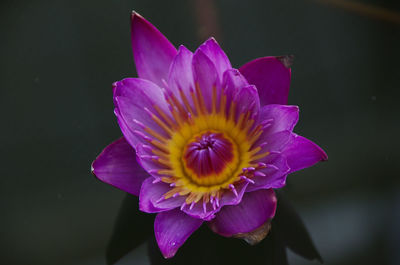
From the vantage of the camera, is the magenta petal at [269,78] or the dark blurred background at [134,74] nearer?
the magenta petal at [269,78]

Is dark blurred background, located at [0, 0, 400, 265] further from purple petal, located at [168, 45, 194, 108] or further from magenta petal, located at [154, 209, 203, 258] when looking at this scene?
purple petal, located at [168, 45, 194, 108]

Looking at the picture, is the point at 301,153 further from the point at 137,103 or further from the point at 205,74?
the point at 137,103

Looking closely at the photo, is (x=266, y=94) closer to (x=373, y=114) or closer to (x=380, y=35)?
(x=373, y=114)

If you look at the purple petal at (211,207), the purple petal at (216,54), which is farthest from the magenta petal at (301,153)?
the purple petal at (216,54)

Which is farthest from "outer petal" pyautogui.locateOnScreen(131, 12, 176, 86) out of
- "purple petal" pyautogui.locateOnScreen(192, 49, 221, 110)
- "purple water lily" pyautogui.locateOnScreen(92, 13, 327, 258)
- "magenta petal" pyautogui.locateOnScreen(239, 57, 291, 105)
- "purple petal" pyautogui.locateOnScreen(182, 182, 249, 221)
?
"purple petal" pyautogui.locateOnScreen(182, 182, 249, 221)

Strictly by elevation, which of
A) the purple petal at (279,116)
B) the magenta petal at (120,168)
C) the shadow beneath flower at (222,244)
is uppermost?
the purple petal at (279,116)

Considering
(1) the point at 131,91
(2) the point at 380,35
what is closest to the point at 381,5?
(2) the point at 380,35

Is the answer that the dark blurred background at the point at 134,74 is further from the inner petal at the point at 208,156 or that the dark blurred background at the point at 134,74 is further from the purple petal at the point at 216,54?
the purple petal at the point at 216,54
